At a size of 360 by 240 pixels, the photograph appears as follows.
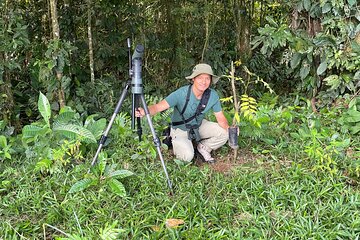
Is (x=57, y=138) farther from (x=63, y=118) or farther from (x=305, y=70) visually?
(x=305, y=70)

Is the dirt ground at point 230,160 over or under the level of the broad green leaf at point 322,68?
under

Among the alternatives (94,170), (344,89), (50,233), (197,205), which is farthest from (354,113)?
(50,233)

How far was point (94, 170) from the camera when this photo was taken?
347cm

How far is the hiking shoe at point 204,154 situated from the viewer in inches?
155

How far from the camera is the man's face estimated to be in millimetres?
3646

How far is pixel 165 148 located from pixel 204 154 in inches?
15.8

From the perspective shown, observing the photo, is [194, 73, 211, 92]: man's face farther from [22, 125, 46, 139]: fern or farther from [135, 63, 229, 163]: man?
[22, 125, 46, 139]: fern

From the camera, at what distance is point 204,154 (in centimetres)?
398

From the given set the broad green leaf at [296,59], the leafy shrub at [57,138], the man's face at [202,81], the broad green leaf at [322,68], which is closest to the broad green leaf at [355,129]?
the broad green leaf at [322,68]

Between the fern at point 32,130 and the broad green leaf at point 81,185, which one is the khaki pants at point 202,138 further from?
the fern at point 32,130

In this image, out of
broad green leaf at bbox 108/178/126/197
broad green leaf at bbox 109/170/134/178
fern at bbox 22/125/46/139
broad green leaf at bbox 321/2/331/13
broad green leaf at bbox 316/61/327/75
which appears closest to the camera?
broad green leaf at bbox 108/178/126/197

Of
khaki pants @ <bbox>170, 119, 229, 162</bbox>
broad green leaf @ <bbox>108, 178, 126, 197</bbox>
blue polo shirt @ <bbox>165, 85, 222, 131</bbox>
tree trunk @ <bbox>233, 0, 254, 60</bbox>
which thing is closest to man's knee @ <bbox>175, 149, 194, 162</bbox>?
khaki pants @ <bbox>170, 119, 229, 162</bbox>

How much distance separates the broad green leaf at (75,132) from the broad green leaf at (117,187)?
690 millimetres

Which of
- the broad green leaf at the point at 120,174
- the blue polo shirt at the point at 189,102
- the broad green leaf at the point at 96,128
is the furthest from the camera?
the broad green leaf at the point at 96,128
